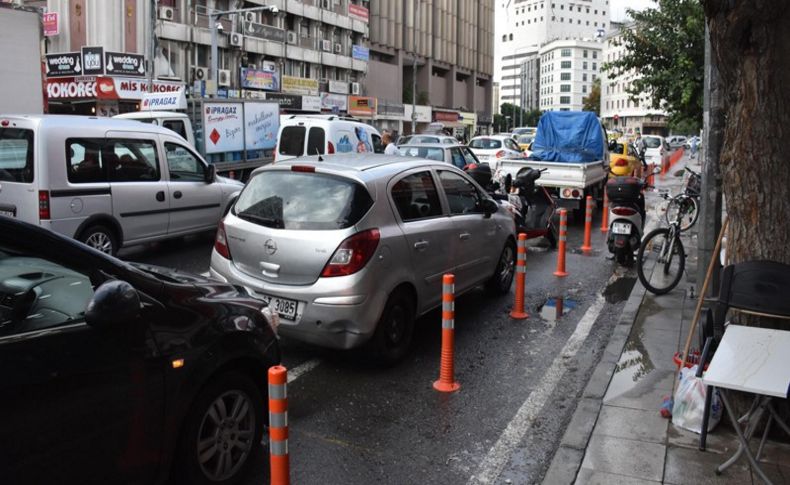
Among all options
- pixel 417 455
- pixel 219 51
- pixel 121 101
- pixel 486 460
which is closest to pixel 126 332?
pixel 417 455

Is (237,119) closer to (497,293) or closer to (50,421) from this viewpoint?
(497,293)

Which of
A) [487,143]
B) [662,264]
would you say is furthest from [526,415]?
[487,143]

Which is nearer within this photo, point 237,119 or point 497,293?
point 497,293

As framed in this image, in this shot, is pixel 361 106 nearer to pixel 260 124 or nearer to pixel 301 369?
pixel 260 124

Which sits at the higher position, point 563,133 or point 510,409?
point 563,133

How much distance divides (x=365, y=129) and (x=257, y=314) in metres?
13.8

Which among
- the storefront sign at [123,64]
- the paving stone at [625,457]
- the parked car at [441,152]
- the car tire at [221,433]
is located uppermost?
the storefront sign at [123,64]

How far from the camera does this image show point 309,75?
2126 inches

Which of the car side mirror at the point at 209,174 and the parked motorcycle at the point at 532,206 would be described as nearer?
the car side mirror at the point at 209,174

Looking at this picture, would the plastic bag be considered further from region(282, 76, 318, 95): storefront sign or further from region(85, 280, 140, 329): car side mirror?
region(282, 76, 318, 95): storefront sign

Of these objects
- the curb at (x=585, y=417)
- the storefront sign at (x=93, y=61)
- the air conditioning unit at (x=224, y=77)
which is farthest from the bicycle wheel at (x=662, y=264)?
the air conditioning unit at (x=224, y=77)

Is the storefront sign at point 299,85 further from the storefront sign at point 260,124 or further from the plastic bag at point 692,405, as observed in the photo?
the plastic bag at point 692,405

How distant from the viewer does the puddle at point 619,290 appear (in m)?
8.50

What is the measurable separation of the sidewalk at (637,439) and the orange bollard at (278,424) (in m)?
1.72
